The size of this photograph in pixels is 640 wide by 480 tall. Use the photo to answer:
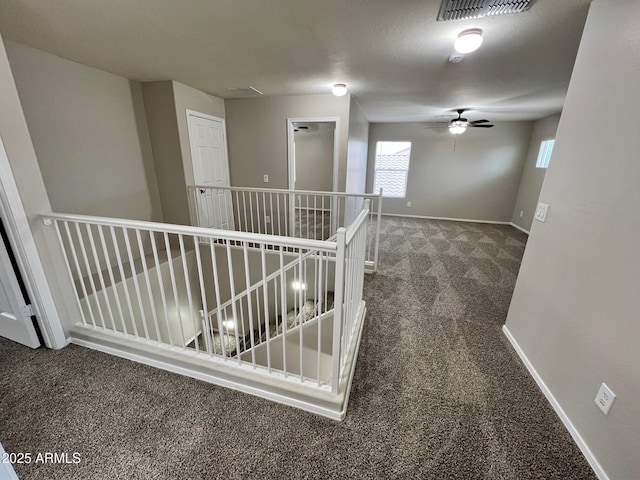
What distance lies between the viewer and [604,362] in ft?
4.02

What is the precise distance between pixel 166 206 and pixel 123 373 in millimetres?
2648

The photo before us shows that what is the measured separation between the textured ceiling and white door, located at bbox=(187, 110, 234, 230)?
59cm

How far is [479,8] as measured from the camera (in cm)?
157

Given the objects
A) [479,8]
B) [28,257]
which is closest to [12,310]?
[28,257]

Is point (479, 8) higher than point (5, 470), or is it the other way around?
point (479, 8)

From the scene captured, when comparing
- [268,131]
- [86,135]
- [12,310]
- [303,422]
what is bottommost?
[303,422]

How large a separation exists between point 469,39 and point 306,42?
4.12ft

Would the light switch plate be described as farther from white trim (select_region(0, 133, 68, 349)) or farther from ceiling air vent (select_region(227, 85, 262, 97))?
ceiling air vent (select_region(227, 85, 262, 97))

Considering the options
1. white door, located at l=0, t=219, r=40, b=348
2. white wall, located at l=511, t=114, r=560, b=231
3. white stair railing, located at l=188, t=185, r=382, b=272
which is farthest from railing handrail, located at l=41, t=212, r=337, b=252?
white wall, located at l=511, t=114, r=560, b=231

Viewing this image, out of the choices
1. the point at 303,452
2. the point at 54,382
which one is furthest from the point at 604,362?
the point at 54,382

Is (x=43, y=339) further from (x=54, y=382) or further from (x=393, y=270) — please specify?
(x=393, y=270)

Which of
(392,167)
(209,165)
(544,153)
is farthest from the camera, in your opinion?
(392,167)

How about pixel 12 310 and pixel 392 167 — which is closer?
pixel 12 310

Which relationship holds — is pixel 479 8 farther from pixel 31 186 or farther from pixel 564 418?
pixel 31 186
